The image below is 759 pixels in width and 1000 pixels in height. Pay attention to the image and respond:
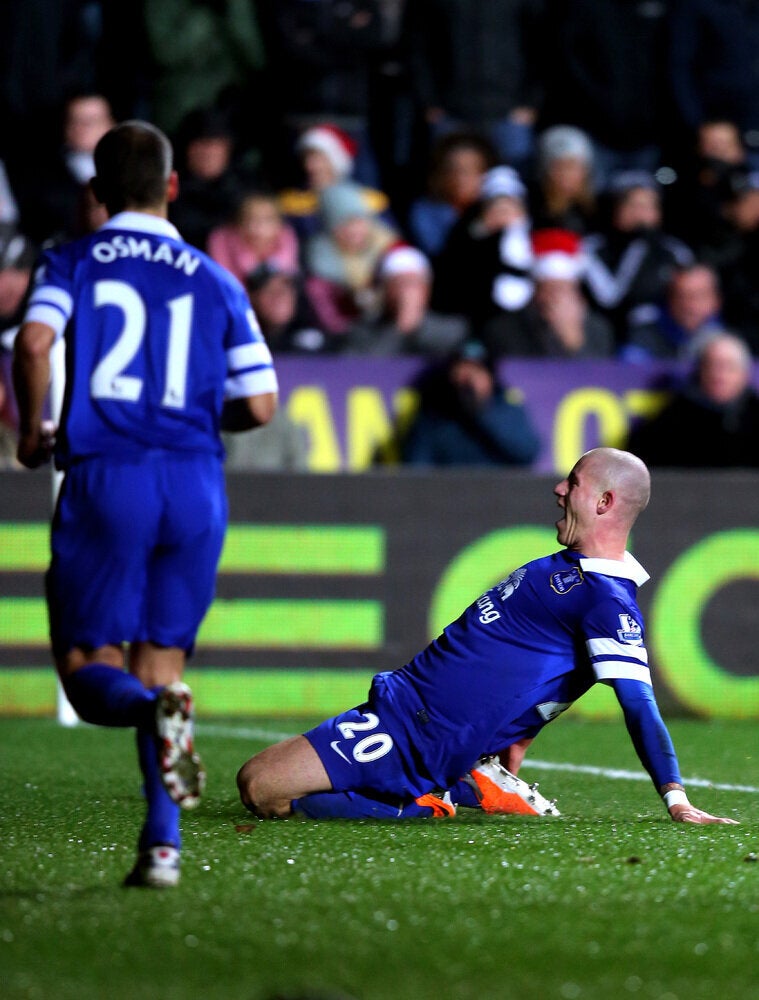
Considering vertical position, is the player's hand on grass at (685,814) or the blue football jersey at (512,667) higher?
the blue football jersey at (512,667)

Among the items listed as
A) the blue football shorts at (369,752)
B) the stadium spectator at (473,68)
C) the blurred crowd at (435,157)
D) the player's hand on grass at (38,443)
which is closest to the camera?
the player's hand on grass at (38,443)

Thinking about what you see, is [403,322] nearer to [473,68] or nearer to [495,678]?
[473,68]

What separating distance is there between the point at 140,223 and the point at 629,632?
5.68ft

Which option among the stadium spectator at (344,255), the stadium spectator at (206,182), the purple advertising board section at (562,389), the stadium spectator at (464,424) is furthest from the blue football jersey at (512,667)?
the stadium spectator at (206,182)

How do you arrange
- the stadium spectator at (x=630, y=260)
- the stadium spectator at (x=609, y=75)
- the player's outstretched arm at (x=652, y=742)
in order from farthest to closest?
the stadium spectator at (x=609, y=75), the stadium spectator at (x=630, y=260), the player's outstretched arm at (x=652, y=742)

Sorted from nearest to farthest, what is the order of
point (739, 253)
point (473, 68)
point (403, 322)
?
point (403, 322)
point (739, 253)
point (473, 68)

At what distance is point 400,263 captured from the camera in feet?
35.1

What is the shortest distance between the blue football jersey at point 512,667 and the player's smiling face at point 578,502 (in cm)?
7

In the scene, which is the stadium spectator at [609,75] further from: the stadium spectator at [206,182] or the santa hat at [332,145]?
the stadium spectator at [206,182]

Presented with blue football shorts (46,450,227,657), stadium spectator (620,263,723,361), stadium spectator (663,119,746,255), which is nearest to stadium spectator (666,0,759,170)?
stadium spectator (663,119,746,255)

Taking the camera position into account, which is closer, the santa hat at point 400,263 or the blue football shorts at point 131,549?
the blue football shorts at point 131,549

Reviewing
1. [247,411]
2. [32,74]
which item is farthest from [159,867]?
[32,74]

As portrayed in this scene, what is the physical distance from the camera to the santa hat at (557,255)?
431 inches

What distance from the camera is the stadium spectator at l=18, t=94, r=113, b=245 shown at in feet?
36.5
